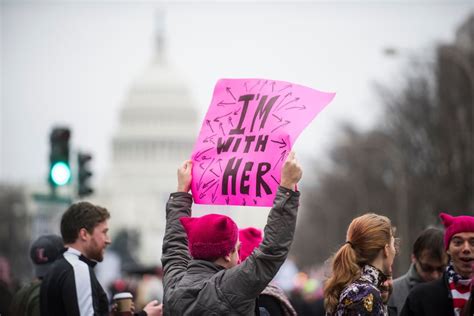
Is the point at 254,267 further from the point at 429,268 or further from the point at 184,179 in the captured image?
the point at 429,268

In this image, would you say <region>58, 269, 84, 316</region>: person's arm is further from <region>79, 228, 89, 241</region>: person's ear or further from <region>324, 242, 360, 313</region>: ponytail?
<region>324, 242, 360, 313</region>: ponytail

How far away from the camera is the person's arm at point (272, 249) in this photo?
7883 mm

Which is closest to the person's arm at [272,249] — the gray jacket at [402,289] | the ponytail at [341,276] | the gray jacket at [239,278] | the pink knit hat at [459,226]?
the gray jacket at [239,278]

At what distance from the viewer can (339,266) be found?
880 cm

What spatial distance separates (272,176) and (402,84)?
153 ft

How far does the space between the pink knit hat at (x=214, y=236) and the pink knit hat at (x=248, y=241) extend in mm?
1892

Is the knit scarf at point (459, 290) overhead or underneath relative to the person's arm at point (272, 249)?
underneath

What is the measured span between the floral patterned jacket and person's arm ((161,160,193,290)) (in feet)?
2.96

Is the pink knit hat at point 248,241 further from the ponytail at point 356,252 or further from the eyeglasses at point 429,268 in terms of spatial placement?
the ponytail at point 356,252

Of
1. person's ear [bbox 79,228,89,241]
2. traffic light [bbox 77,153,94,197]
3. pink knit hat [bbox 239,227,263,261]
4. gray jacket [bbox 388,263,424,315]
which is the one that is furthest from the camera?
traffic light [bbox 77,153,94,197]

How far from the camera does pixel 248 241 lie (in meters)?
10.2

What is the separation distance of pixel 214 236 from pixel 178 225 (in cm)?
56

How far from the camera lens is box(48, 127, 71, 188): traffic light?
19016 millimetres

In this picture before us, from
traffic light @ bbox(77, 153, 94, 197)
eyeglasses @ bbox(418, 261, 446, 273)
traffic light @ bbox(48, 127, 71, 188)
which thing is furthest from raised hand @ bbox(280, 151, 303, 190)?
traffic light @ bbox(77, 153, 94, 197)
